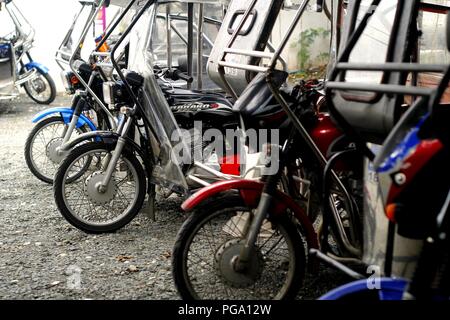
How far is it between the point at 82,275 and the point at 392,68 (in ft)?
8.46

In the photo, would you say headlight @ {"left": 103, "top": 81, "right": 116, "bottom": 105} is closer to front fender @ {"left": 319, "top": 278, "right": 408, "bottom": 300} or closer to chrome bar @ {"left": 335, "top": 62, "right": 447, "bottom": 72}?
chrome bar @ {"left": 335, "top": 62, "right": 447, "bottom": 72}

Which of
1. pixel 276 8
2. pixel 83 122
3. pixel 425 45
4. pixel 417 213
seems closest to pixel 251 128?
pixel 276 8

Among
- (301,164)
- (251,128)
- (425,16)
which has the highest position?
(425,16)

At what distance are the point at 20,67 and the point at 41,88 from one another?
556 mm

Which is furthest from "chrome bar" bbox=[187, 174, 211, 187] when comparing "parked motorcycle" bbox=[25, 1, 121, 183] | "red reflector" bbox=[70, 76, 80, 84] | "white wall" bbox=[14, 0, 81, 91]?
"white wall" bbox=[14, 0, 81, 91]

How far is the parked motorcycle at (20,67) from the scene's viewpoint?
396 inches

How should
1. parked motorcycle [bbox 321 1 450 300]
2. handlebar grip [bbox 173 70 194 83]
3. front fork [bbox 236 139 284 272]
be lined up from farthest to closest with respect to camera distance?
handlebar grip [bbox 173 70 194 83] < front fork [bbox 236 139 284 272] < parked motorcycle [bbox 321 1 450 300]

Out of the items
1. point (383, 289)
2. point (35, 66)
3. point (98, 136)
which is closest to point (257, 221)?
point (383, 289)

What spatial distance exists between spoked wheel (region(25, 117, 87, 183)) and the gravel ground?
9.6 inches

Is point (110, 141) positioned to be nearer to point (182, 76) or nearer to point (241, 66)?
point (182, 76)

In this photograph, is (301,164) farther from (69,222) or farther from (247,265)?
(69,222)

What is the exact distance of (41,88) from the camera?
1095cm

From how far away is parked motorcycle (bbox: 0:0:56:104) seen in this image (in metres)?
10.1

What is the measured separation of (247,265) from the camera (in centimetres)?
296
